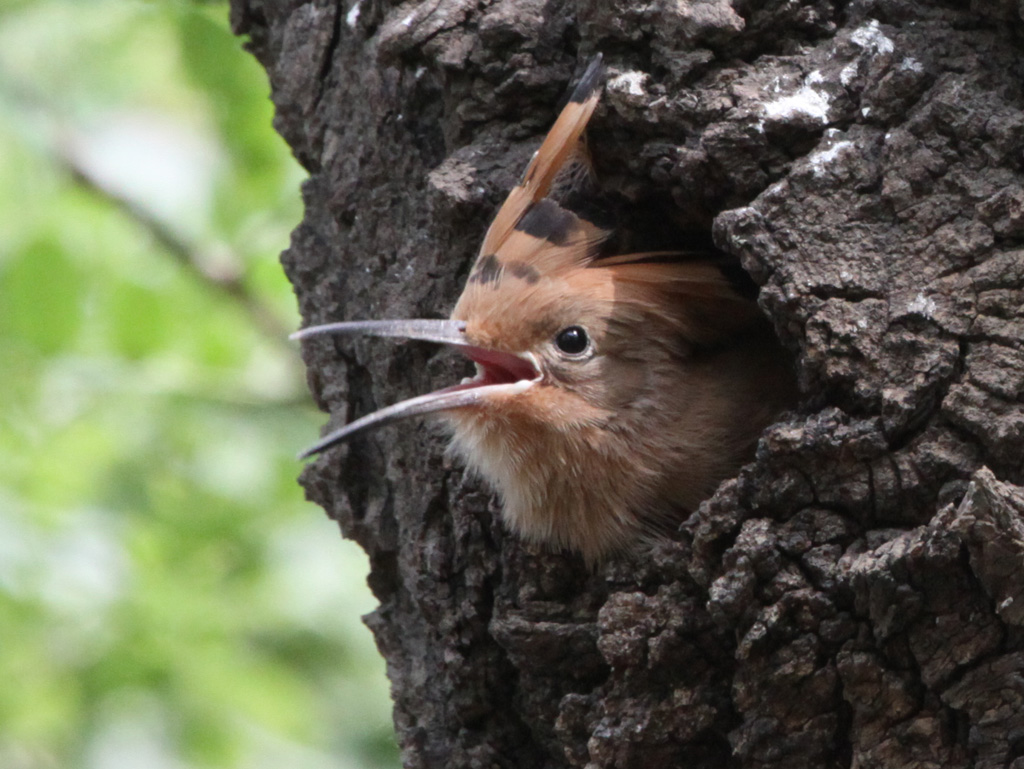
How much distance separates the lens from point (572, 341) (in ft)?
10.2

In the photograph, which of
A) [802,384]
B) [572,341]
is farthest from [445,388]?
[802,384]

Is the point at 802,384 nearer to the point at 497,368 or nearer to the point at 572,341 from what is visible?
the point at 572,341

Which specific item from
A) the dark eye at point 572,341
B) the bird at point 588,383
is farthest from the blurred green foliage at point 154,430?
the dark eye at point 572,341

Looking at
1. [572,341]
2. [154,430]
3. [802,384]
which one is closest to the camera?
[802,384]

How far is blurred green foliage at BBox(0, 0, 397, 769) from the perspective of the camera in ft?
15.8

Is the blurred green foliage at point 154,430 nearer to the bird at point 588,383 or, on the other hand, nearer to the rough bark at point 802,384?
the rough bark at point 802,384

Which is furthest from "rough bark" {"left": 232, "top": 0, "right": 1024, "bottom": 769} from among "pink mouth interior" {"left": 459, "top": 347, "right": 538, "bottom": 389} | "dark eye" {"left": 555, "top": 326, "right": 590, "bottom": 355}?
"dark eye" {"left": 555, "top": 326, "right": 590, "bottom": 355}

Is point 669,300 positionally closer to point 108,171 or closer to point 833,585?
point 833,585

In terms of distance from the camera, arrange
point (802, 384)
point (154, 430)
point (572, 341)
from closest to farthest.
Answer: point (802, 384) < point (572, 341) < point (154, 430)

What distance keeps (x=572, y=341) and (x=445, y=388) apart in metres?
0.32

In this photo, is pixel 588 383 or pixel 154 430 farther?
pixel 154 430

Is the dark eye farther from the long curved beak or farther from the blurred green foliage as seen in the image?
the blurred green foliage

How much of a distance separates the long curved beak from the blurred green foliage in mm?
1960

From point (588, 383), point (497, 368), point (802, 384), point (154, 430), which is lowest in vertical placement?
point (802, 384)
